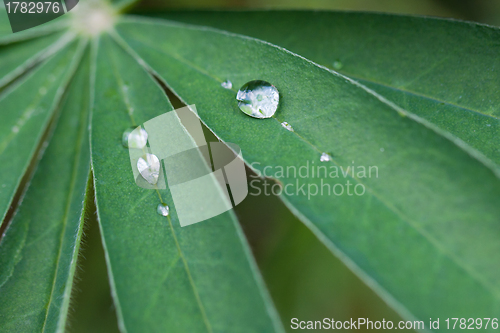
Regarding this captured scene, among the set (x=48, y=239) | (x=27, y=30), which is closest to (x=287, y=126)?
(x=48, y=239)

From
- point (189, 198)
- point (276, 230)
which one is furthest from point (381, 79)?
point (276, 230)

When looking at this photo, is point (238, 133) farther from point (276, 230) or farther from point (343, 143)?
point (276, 230)

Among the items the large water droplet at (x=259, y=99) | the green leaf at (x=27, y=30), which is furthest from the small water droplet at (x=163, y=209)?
the green leaf at (x=27, y=30)

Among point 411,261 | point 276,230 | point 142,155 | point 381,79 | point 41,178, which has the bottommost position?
point 276,230

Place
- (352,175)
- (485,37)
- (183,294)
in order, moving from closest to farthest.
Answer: (352,175), (183,294), (485,37)

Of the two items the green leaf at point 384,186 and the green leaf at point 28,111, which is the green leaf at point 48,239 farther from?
the green leaf at point 384,186

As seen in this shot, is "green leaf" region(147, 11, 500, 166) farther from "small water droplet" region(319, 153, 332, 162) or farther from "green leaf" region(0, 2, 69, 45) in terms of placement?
"green leaf" region(0, 2, 69, 45)

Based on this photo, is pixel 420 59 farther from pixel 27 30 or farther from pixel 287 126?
pixel 27 30

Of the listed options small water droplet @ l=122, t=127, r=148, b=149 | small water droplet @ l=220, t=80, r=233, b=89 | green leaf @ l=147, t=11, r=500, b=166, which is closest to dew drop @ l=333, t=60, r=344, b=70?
green leaf @ l=147, t=11, r=500, b=166
